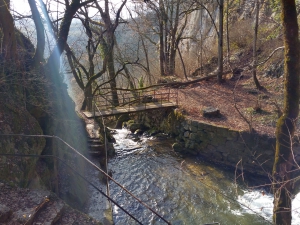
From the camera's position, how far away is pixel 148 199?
9500mm

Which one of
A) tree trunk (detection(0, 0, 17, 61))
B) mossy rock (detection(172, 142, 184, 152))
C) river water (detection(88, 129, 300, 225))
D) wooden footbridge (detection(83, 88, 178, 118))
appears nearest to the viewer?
tree trunk (detection(0, 0, 17, 61))

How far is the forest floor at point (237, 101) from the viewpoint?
40.7ft

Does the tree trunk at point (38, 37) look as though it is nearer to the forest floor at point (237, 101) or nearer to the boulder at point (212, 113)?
the forest floor at point (237, 101)

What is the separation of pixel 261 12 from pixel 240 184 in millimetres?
15683

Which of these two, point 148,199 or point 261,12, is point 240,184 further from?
point 261,12

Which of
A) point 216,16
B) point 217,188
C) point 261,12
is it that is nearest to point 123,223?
point 217,188

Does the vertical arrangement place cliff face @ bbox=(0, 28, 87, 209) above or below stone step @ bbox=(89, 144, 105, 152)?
above

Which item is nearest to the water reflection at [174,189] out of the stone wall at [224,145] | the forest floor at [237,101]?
the stone wall at [224,145]

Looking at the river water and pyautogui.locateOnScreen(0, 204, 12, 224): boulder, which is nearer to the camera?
pyautogui.locateOnScreen(0, 204, 12, 224): boulder

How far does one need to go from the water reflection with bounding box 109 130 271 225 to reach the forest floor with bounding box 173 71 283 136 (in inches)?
90.8

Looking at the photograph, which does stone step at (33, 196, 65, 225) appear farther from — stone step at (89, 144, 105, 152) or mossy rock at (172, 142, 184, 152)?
mossy rock at (172, 142, 184, 152)

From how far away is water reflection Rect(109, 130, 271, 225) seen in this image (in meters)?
8.62

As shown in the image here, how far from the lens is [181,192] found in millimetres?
9977

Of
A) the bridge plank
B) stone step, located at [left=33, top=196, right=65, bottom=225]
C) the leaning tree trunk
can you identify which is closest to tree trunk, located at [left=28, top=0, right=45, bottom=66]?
the bridge plank
